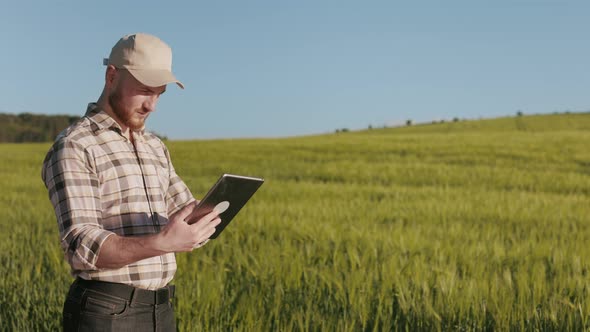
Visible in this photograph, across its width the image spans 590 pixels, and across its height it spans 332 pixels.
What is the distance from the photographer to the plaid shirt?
2219mm

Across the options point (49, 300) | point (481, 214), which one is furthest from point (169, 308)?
point (481, 214)

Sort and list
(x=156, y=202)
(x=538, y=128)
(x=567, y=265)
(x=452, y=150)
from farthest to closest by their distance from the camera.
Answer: (x=538, y=128)
(x=452, y=150)
(x=567, y=265)
(x=156, y=202)

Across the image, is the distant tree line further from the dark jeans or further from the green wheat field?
the dark jeans

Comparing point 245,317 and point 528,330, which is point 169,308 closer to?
point 245,317

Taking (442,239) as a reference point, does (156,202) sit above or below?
above

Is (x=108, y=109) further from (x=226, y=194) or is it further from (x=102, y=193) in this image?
(x=226, y=194)

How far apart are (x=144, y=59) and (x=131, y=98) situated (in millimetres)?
153

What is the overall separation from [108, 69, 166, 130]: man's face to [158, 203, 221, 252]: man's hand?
1.54ft

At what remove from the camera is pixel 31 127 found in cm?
9888

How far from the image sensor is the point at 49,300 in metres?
4.31

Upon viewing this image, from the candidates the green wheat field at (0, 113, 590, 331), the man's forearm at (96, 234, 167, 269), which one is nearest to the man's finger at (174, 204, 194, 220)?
the man's forearm at (96, 234, 167, 269)

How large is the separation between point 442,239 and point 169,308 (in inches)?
192

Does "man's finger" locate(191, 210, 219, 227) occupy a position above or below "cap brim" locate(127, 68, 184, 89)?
below

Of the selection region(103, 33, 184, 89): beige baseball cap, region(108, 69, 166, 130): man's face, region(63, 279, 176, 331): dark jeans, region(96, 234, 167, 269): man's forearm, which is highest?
region(103, 33, 184, 89): beige baseball cap
